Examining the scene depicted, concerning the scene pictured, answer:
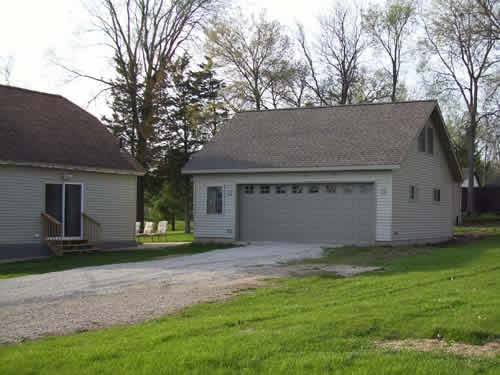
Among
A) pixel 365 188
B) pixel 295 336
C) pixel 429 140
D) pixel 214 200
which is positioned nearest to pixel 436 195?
pixel 429 140

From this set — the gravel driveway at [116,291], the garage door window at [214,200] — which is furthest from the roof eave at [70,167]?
the gravel driveway at [116,291]

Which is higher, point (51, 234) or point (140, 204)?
point (140, 204)

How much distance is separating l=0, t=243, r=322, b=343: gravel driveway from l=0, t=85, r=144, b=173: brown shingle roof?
19.3 feet

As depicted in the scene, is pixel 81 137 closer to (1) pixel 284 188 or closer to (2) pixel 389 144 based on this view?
(1) pixel 284 188

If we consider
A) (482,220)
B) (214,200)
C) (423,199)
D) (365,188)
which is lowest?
(482,220)

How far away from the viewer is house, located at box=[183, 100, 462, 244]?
21.2 meters

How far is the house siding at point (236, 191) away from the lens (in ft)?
68.2

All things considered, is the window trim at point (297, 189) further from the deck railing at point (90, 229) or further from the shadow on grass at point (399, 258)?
the deck railing at point (90, 229)

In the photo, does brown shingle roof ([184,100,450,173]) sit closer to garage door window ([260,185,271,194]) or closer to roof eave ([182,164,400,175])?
roof eave ([182,164,400,175])

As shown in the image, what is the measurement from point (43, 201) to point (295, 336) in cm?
1502

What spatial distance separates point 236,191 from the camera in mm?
23219

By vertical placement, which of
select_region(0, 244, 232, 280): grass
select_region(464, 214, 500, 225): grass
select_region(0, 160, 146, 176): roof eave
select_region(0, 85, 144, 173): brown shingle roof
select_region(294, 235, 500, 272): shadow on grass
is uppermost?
select_region(0, 85, 144, 173): brown shingle roof

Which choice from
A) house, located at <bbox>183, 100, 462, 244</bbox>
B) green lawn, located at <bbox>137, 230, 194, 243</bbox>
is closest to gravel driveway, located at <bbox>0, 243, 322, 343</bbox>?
house, located at <bbox>183, 100, 462, 244</bbox>

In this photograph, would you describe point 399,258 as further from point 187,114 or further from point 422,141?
point 187,114
